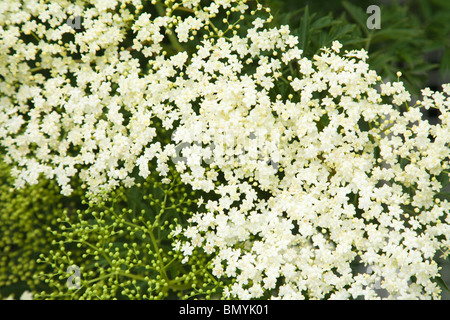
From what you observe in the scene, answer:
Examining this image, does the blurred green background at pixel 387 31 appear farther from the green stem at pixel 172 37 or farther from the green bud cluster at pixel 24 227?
the green bud cluster at pixel 24 227

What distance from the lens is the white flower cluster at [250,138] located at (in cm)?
127

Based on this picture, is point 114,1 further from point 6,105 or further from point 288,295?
point 288,295

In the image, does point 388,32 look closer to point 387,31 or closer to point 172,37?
point 387,31

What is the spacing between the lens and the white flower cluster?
1.27 m

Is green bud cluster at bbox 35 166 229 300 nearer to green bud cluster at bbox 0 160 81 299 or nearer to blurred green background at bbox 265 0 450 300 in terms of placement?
green bud cluster at bbox 0 160 81 299

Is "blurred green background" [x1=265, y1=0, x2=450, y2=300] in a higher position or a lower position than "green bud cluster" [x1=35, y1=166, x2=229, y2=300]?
higher

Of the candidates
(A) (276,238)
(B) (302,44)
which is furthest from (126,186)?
(B) (302,44)

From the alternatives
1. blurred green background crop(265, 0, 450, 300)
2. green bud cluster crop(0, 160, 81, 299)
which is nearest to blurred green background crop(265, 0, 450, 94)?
blurred green background crop(265, 0, 450, 300)

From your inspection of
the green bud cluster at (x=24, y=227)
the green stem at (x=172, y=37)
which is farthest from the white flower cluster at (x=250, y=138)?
the green bud cluster at (x=24, y=227)

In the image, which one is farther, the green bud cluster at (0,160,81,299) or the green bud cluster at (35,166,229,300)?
the green bud cluster at (0,160,81,299)

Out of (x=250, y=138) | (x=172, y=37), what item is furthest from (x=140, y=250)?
(x=172, y=37)

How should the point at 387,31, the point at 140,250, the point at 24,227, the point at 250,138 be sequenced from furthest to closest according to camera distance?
the point at 24,227, the point at 387,31, the point at 140,250, the point at 250,138

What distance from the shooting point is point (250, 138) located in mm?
1342

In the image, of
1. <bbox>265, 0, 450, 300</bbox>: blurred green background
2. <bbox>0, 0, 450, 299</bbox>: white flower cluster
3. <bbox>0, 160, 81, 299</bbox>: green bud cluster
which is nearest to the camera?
<bbox>0, 0, 450, 299</bbox>: white flower cluster
